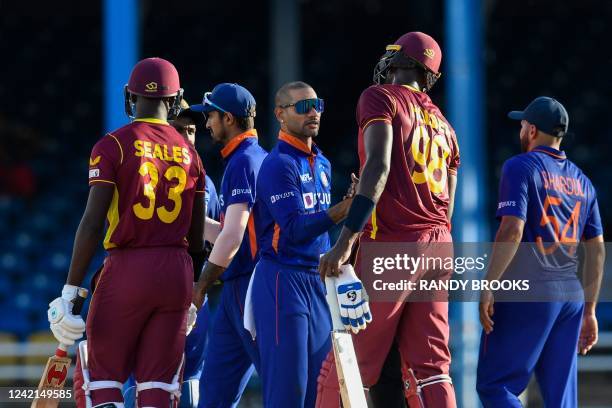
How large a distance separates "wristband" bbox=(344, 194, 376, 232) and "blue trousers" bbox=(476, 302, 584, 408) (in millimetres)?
1276

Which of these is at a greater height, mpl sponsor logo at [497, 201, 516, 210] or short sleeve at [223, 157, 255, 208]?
short sleeve at [223, 157, 255, 208]

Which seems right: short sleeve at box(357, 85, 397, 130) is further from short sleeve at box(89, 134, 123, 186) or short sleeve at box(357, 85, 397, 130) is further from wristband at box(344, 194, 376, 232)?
short sleeve at box(89, 134, 123, 186)

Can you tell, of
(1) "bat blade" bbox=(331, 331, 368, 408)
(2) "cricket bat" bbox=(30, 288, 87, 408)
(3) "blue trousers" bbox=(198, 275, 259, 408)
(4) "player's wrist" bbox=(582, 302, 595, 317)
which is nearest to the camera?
(1) "bat blade" bbox=(331, 331, 368, 408)

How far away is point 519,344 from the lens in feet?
17.9

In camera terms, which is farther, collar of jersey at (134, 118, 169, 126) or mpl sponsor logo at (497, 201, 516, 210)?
mpl sponsor logo at (497, 201, 516, 210)

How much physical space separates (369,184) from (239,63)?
11.6 m

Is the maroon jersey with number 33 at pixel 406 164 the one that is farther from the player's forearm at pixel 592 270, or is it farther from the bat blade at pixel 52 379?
the bat blade at pixel 52 379

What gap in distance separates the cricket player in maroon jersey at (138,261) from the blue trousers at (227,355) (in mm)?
660

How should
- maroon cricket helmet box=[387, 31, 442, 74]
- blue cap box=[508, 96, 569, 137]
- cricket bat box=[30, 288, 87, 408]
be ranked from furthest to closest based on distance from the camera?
blue cap box=[508, 96, 569, 137]
maroon cricket helmet box=[387, 31, 442, 74]
cricket bat box=[30, 288, 87, 408]

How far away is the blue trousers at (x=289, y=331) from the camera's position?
16.6 feet

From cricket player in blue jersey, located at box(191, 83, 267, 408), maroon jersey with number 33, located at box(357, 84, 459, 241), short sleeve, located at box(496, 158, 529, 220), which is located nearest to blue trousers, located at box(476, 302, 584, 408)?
short sleeve, located at box(496, 158, 529, 220)

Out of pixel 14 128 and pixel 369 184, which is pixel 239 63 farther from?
pixel 369 184

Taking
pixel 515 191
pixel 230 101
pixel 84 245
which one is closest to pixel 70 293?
pixel 84 245

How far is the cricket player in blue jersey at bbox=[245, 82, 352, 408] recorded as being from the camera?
16.5 ft
